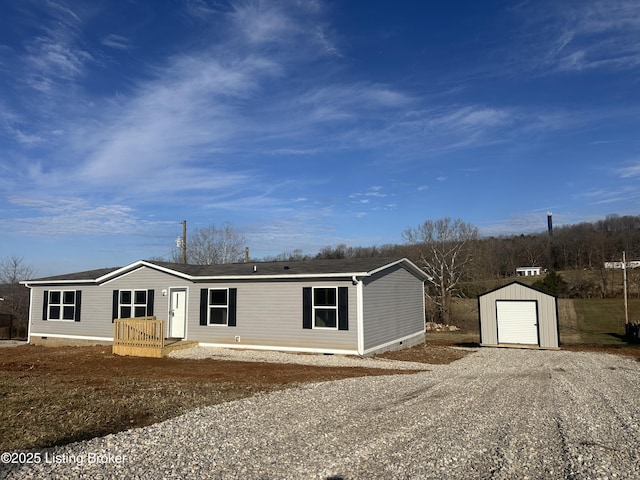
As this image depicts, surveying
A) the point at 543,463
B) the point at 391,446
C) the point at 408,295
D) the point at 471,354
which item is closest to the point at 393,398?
the point at 391,446

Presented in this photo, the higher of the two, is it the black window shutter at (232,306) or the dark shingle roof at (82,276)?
the dark shingle roof at (82,276)

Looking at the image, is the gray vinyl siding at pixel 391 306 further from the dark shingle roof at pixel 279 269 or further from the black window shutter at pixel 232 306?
the black window shutter at pixel 232 306

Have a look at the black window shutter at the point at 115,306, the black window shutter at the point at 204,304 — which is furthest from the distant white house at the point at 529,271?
the black window shutter at the point at 115,306

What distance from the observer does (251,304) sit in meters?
15.8

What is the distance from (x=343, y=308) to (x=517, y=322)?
7.88 m

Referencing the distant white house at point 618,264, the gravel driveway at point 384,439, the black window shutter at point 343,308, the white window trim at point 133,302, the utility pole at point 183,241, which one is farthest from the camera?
the distant white house at point 618,264

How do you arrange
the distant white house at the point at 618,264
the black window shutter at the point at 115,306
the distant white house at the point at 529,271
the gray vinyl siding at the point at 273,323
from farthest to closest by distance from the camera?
the distant white house at the point at 529,271 < the distant white house at the point at 618,264 < the black window shutter at the point at 115,306 < the gray vinyl siding at the point at 273,323

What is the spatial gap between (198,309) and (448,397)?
10.8 metres

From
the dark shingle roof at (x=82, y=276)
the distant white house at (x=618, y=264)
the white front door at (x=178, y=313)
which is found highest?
the distant white house at (x=618, y=264)

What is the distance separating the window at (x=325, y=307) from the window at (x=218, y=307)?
3.35 m

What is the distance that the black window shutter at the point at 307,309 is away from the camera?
48.7 feet

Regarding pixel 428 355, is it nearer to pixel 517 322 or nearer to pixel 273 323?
pixel 517 322

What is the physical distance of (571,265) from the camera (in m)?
58.0

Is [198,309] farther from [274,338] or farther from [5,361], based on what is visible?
[5,361]
